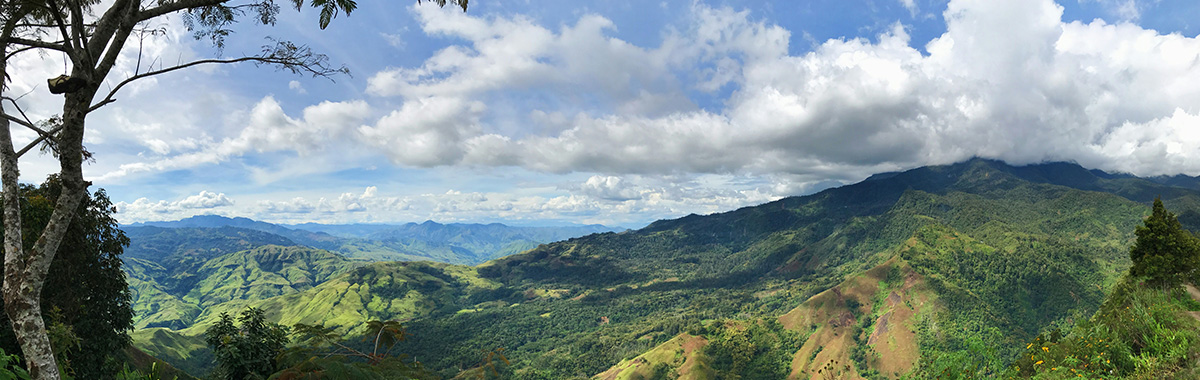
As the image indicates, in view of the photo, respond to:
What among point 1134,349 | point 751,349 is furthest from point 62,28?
point 751,349

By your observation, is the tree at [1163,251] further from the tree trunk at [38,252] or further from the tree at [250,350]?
the tree at [250,350]

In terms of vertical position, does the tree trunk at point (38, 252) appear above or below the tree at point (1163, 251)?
above

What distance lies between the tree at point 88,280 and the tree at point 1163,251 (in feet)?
188

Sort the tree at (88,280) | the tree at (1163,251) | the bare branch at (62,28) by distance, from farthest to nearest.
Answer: the tree at (1163,251) → the tree at (88,280) → the bare branch at (62,28)

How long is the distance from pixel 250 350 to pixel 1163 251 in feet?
167

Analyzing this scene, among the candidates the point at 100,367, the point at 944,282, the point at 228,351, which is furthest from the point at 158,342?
the point at 944,282

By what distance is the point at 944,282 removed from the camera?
16525 cm

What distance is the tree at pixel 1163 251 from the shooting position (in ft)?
89.5

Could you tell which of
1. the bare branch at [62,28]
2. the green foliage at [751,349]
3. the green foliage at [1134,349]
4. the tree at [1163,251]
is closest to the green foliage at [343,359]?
the bare branch at [62,28]

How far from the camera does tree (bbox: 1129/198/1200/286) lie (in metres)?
27.3

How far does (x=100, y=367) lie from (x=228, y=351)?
15.2m

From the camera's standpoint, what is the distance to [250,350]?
15.5 m

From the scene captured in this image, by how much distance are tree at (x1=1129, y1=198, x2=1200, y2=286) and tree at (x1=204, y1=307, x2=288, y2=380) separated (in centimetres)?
4553

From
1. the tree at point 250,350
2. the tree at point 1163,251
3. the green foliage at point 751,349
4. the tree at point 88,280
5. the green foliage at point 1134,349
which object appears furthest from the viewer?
the green foliage at point 751,349
